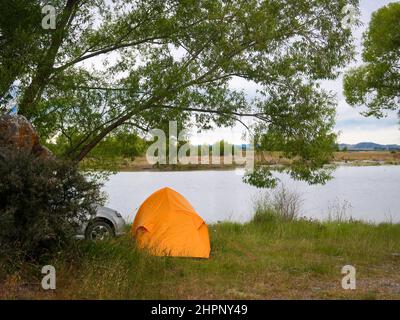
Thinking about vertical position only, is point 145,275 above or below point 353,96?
below

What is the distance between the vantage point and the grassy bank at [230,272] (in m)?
7.70

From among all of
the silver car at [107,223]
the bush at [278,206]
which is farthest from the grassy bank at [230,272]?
the bush at [278,206]

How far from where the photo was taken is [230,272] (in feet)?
31.9

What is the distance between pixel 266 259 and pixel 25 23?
7034mm

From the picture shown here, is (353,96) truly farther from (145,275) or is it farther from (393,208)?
(145,275)

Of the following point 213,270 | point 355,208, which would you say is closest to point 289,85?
point 213,270

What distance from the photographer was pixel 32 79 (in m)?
12.4

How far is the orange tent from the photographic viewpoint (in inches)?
437

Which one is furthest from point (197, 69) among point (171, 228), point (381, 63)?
point (381, 63)

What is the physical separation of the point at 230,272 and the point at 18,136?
174 inches

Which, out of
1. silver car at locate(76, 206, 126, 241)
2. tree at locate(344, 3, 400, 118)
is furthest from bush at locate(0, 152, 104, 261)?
tree at locate(344, 3, 400, 118)

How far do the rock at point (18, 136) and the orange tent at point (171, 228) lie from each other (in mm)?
2904

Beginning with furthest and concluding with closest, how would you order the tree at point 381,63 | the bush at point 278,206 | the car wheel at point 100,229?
the tree at point 381,63 < the bush at point 278,206 < the car wheel at point 100,229

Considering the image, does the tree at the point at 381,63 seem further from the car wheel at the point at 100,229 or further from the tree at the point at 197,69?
the car wheel at the point at 100,229
